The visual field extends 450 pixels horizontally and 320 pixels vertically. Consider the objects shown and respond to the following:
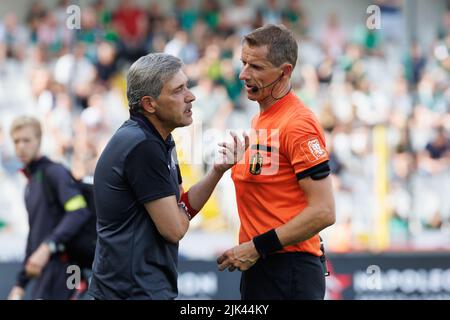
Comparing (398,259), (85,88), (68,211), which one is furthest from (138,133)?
(85,88)

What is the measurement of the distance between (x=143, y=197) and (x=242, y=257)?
2.33 ft

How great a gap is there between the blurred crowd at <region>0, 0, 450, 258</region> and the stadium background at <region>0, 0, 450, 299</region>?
19 mm

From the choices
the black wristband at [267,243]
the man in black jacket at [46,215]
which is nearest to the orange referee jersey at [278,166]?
the black wristband at [267,243]

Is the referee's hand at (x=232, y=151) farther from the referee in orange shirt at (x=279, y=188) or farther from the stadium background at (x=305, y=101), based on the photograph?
the stadium background at (x=305, y=101)

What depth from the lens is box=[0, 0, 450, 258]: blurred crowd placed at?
11.6 metres

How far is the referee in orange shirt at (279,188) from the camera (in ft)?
16.1

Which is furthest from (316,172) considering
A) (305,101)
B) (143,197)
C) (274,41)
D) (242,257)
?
(305,101)

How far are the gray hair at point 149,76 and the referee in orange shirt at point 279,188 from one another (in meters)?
0.57

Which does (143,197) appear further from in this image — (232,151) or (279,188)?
(279,188)

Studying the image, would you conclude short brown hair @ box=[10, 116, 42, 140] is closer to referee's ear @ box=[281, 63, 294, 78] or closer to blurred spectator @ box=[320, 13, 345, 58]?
referee's ear @ box=[281, 63, 294, 78]

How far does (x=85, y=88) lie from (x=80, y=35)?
2.92 ft

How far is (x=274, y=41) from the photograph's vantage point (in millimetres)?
5102

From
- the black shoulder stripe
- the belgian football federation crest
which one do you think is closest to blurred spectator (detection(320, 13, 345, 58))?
the belgian football federation crest

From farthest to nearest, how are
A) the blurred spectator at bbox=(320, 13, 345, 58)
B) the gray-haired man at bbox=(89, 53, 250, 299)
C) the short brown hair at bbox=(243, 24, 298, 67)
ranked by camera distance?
the blurred spectator at bbox=(320, 13, 345, 58) → the short brown hair at bbox=(243, 24, 298, 67) → the gray-haired man at bbox=(89, 53, 250, 299)
